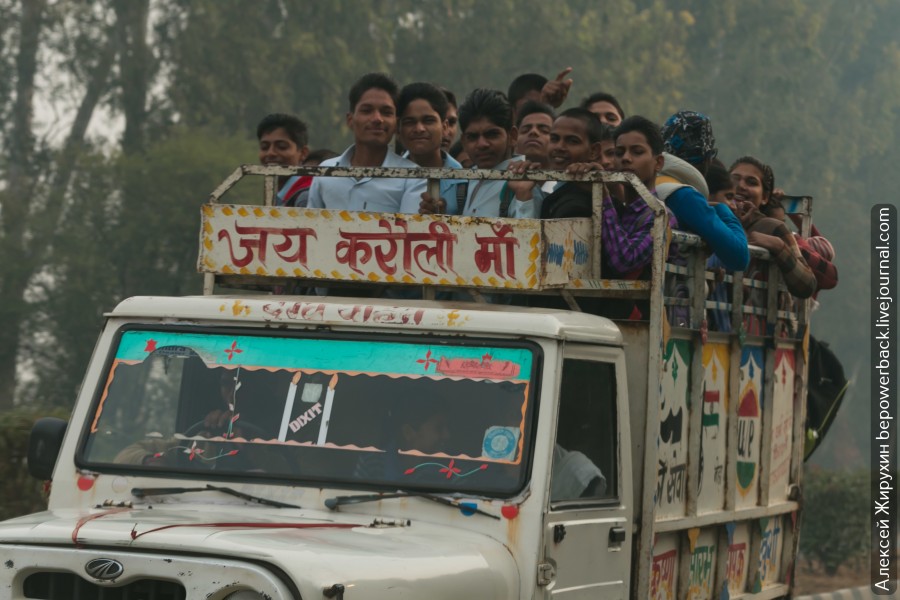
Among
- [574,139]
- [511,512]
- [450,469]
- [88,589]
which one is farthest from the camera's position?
[574,139]

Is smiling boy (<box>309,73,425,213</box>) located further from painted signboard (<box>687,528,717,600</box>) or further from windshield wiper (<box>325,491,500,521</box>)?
windshield wiper (<box>325,491,500,521</box>)

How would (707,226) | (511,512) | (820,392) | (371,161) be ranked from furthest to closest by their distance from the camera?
1. (820,392)
2. (371,161)
3. (707,226)
4. (511,512)

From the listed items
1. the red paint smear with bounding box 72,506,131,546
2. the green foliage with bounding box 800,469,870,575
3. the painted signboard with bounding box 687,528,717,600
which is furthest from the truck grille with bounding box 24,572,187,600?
the green foliage with bounding box 800,469,870,575

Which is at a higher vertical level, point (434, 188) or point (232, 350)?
point (434, 188)

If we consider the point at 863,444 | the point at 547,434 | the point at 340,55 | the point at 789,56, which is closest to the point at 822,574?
the point at 547,434

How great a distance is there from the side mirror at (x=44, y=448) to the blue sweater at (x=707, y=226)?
2.51 m

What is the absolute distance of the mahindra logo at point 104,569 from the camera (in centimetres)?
422

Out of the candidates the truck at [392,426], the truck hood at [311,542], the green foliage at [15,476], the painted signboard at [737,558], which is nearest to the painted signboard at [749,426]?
the painted signboard at [737,558]

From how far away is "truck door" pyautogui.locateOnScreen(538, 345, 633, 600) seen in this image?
4957 mm

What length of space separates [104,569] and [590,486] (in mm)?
1689

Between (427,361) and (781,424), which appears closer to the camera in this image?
(427,361)

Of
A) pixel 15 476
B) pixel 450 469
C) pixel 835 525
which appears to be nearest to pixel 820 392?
pixel 450 469

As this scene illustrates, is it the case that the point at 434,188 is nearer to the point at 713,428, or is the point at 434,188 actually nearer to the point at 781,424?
the point at 713,428

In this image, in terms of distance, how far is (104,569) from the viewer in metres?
4.23
